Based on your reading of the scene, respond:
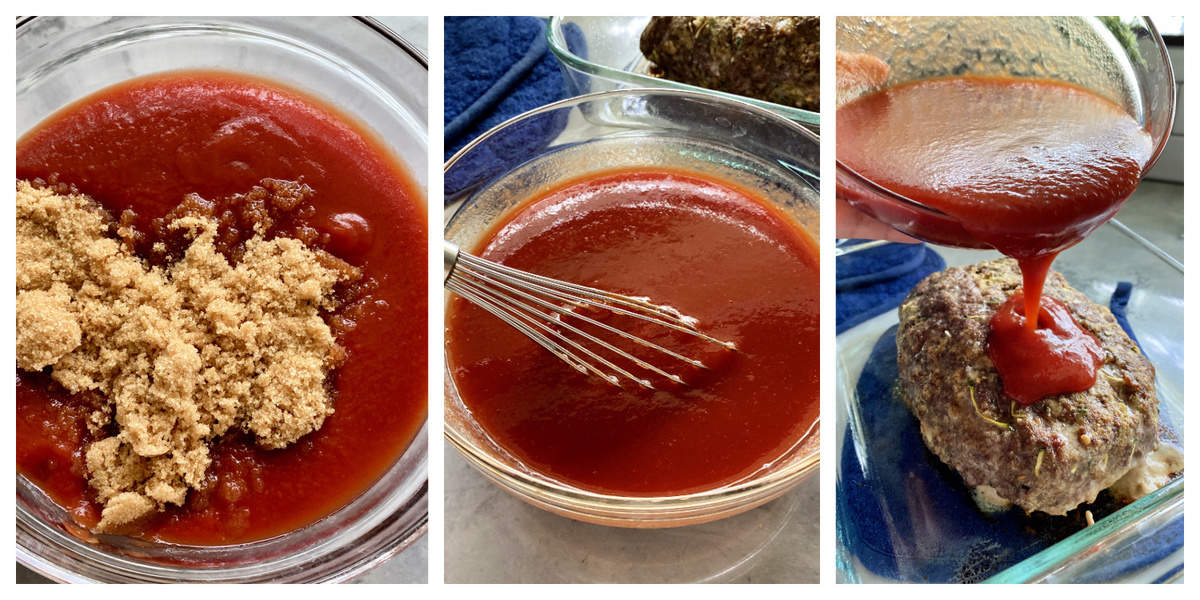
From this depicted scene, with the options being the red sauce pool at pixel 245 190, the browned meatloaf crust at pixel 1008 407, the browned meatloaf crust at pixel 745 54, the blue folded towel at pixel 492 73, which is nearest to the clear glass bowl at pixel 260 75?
the red sauce pool at pixel 245 190

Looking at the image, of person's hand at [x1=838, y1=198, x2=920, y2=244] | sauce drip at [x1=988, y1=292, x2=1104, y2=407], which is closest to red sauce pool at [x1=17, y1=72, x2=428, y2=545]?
person's hand at [x1=838, y1=198, x2=920, y2=244]

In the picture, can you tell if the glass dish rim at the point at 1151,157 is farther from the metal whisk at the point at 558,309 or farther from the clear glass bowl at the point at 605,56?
the clear glass bowl at the point at 605,56

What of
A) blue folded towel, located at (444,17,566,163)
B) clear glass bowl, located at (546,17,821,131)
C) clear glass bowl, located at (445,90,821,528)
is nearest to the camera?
clear glass bowl, located at (445,90,821,528)

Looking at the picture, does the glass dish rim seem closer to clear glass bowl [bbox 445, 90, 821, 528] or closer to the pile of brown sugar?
clear glass bowl [bbox 445, 90, 821, 528]

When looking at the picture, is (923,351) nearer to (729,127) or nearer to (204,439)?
(729,127)

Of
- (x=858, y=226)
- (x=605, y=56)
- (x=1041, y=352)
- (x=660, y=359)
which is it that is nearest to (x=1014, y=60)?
(x=858, y=226)

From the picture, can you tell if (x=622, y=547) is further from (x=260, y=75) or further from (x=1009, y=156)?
(x=260, y=75)

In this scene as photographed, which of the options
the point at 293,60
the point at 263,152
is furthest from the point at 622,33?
the point at 263,152
